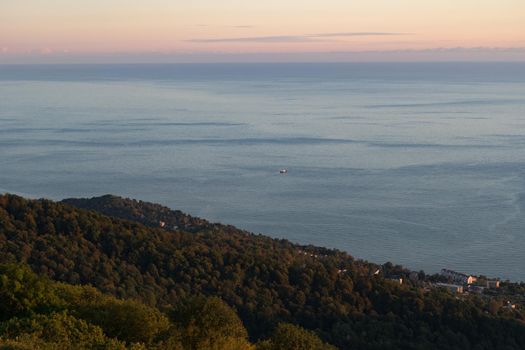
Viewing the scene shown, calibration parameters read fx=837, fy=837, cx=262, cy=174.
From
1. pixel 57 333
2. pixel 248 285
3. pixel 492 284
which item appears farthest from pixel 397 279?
pixel 57 333

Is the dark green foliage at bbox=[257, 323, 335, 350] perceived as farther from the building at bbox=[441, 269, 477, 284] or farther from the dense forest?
the building at bbox=[441, 269, 477, 284]

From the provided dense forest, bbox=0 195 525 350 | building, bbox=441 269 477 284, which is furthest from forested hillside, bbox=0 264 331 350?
building, bbox=441 269 477 284

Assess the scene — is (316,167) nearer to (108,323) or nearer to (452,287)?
(452,287)

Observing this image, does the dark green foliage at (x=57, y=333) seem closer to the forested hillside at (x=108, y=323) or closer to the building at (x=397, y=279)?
the forested hillside at (x=108, y=323)

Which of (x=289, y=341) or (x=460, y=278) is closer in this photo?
(x=289, y=341)

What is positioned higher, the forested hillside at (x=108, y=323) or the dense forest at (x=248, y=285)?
the forested hillside at (x=108, y=323)

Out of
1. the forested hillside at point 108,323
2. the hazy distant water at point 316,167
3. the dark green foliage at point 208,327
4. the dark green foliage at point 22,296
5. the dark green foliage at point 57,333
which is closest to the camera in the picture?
the dark green foliage at point 57,333

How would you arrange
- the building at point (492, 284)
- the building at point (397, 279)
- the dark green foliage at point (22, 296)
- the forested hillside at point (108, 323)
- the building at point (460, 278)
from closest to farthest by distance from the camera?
1. the forested hillside at point (108, 323)
2. the dark green foliage at point (22, 296)
3. the building at point (397, 279)
4. the building at point (492, 284)
5. the building at point (460, 278)

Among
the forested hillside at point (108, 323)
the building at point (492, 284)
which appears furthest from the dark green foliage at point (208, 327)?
the building at point (492, 284)

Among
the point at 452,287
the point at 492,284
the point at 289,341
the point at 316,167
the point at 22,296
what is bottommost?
the point at 316,167

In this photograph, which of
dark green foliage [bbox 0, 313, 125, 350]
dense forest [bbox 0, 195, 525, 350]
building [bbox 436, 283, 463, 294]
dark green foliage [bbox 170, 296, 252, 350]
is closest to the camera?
dark green foliage [bbox 0, 313, 125, 350]
